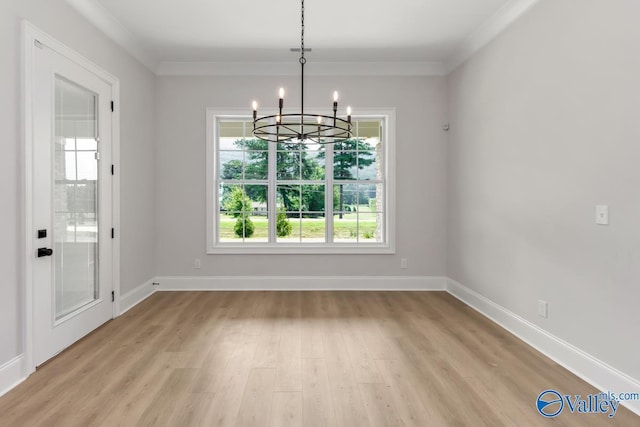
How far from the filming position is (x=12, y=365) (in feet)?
7.92

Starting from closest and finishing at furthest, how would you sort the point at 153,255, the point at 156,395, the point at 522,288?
the point at 156,395 < the point at 522,288 < the point at 153,255

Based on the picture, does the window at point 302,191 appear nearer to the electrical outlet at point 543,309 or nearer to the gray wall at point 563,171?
the gray wall at point 563,171

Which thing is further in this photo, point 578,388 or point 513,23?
point 513,23

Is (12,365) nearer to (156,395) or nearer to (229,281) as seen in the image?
(156,395)

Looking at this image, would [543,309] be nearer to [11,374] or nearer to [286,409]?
[286,409]

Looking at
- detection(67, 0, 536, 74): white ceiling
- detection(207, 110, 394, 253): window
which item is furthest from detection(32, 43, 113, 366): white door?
detection(207, 110, 394, 253): window

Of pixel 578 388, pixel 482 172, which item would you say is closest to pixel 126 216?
pixel 482 172

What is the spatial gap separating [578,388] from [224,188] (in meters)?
4.22

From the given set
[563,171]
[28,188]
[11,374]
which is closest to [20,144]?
[28,188]

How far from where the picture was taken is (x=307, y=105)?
193 inches

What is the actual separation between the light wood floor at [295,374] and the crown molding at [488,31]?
2833 millimetres

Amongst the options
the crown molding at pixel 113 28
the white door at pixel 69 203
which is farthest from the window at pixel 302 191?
the white door at pixel 69 203

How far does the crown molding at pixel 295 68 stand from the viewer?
4.80 metres

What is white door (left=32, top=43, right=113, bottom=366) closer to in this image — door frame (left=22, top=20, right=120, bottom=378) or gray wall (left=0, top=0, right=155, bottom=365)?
door frame (left=22, top=20, right=120, bottom=378)
